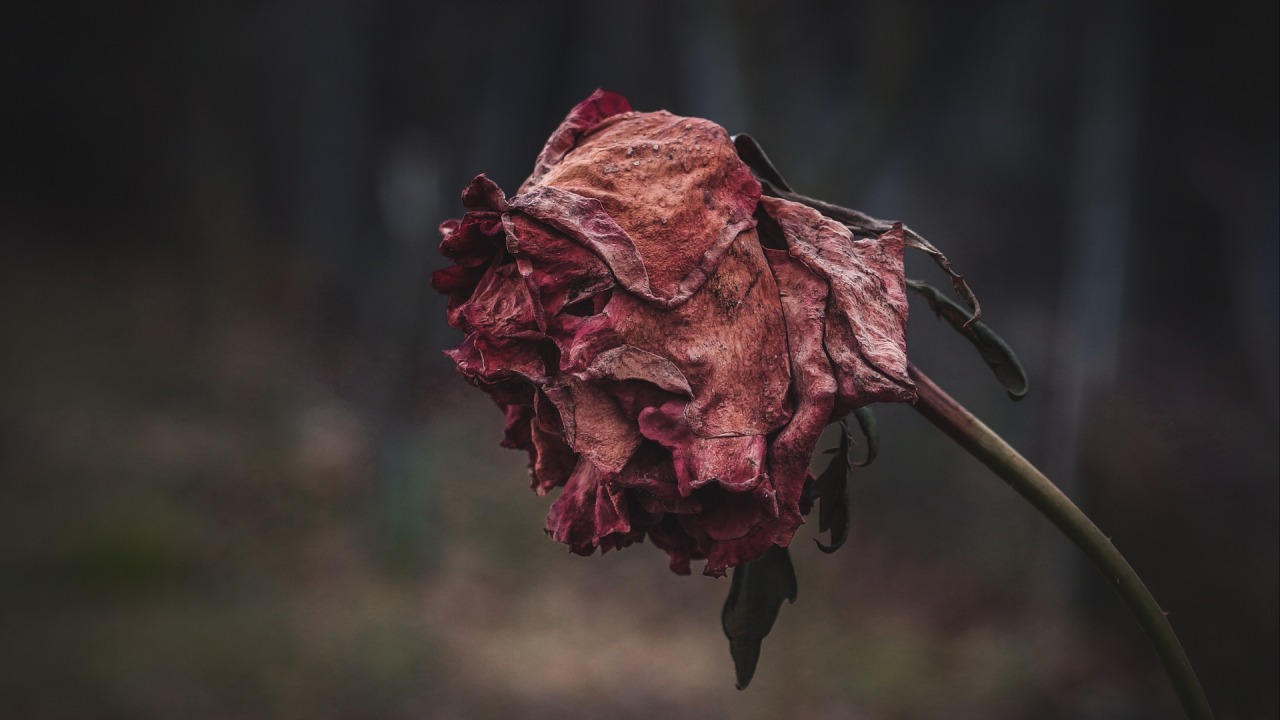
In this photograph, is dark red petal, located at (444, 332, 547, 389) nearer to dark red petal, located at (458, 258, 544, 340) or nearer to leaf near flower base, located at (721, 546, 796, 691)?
dark red petal, located at (458, 258, 544, 340)

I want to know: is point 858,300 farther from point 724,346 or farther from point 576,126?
point 576,126

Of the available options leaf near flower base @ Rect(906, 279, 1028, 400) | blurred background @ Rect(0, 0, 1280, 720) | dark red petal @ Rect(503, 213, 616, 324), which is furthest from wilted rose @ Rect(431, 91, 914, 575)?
blurred background @ Rect(0, 0, 1280, 720)

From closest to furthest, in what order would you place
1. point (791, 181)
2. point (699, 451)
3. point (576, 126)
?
point (699, 451) → point (576, 126) → point (791, 181)

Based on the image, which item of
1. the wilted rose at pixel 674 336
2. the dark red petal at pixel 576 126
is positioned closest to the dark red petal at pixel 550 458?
the wilted rose at pixel 674 336

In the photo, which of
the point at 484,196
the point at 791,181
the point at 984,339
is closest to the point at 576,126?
the point at 484,196

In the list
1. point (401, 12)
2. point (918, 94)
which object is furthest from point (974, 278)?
point (401, 12)
